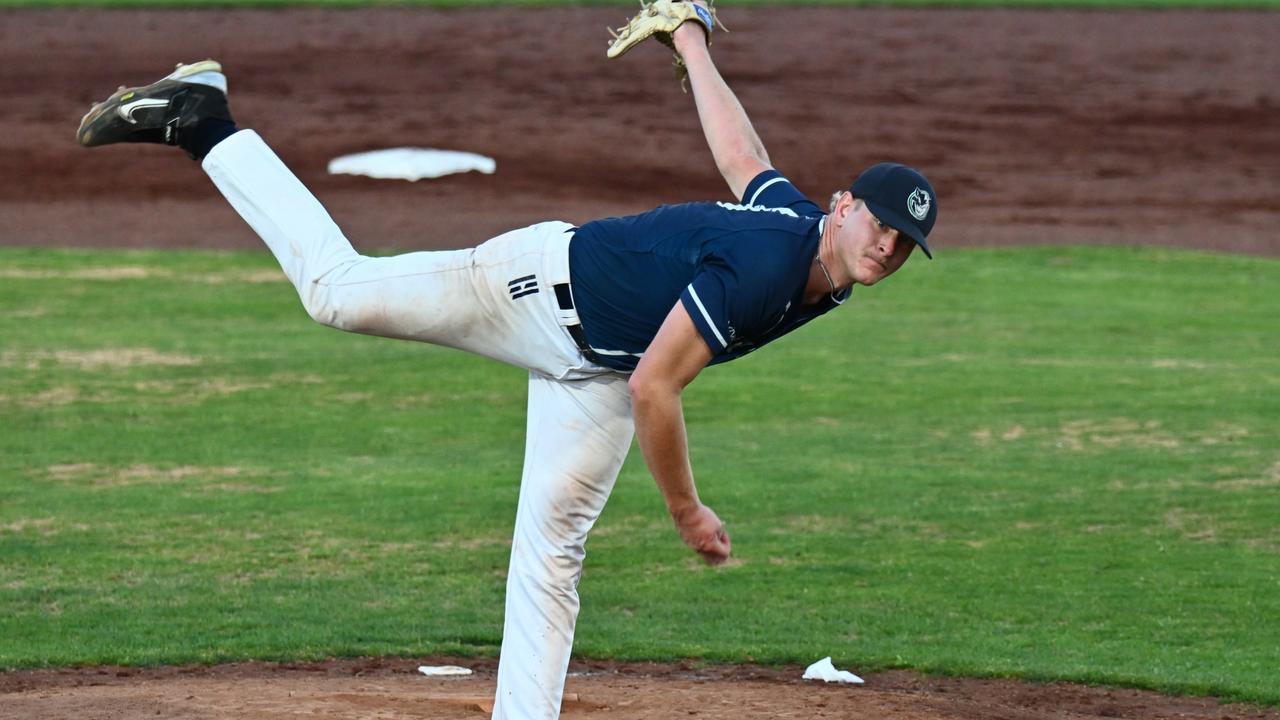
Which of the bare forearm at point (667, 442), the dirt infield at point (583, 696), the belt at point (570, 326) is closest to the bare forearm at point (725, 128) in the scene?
the belt at point (570, 326)

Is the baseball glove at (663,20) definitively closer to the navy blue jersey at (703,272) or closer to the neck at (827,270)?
the navy blue jersey at (703,272)

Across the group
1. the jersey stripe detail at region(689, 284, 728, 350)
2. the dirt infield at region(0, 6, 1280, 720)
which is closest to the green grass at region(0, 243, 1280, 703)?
the jersey stripe detail at region(689, 284, 728, 350)

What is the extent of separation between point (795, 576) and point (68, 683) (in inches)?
135

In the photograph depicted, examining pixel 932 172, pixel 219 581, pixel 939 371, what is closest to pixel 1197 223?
→ pixel 932 172

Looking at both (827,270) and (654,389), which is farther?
(827,270)

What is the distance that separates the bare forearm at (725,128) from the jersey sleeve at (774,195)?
78 millimetres

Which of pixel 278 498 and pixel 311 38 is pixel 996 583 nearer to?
pixel 278 498

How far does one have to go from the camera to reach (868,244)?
522cm

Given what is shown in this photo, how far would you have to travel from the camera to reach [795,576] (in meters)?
8.88

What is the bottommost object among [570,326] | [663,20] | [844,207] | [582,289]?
[570,326]

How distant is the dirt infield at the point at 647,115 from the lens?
20.5 meters

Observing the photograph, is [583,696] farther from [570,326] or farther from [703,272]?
[703,272]

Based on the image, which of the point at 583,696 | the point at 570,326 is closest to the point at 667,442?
the point at 570,326

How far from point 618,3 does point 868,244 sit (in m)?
28.8
